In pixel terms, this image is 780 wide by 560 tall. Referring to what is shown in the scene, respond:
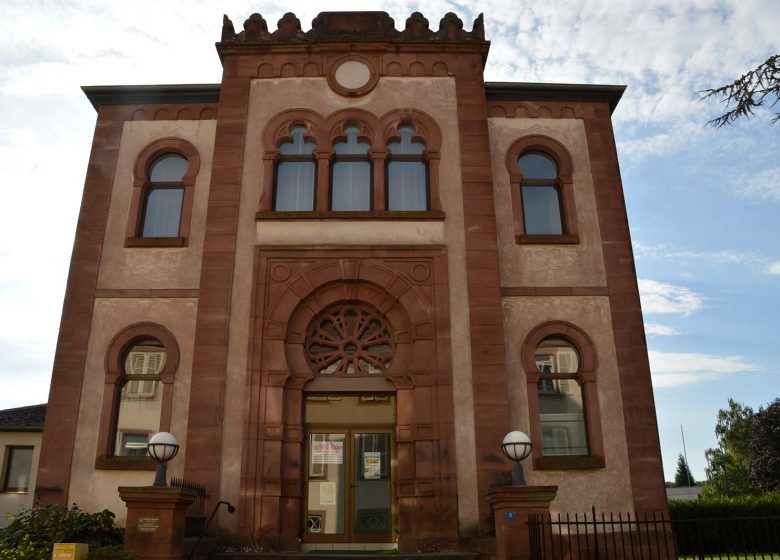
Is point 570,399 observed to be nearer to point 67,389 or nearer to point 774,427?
point 67,389

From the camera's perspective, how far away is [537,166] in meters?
15.9

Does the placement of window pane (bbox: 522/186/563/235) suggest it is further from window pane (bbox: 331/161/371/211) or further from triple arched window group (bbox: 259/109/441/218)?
window pane (bbox: 331/161/371/211)

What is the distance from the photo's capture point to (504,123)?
1600 centimetres

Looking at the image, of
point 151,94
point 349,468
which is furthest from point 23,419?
point 349,468

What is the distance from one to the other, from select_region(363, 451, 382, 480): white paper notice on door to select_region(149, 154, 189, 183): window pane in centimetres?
768

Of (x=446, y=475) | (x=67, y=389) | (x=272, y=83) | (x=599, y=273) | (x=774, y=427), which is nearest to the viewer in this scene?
(x=446, y=475)

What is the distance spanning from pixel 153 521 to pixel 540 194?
10.6 meters

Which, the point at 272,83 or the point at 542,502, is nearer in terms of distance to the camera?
the point at 542,502

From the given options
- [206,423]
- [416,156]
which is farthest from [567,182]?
[206,423]

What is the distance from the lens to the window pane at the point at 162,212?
15.2 meters

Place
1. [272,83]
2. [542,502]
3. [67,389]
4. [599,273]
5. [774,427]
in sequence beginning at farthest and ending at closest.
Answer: [774,427] < [272,83] < [599,273] < [67,389] < [542,502]

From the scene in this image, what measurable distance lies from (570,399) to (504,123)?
21.8 ft

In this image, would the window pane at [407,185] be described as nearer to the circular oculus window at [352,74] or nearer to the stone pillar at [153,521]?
the circular oculus window at [352,74]

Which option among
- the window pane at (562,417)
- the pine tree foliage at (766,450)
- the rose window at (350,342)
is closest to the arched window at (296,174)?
the rose window at (350,342)
